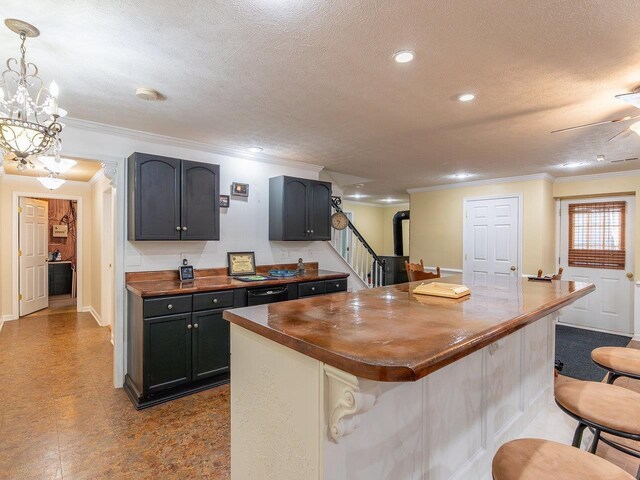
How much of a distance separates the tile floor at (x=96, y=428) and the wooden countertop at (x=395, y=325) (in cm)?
131

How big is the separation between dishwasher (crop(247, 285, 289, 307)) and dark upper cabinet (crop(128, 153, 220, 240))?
29.5 inches

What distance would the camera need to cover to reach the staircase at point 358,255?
17.6 feet

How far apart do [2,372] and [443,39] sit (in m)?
4.93

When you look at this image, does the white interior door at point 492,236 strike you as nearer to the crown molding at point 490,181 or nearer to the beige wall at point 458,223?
the beige wall at point 458,223

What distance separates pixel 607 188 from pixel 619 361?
444 cm

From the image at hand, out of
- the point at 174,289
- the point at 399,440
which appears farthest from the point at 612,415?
the point at 174,289

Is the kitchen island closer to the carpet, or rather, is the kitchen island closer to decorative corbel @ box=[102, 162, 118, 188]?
the carpet

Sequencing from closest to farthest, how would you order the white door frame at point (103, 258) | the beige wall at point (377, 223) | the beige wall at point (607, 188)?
the beige wall at point (607, 188) < the white door frame at point (103, 258) < the beige wall at point (377, 223)

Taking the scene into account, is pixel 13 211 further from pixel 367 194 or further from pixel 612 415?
pixel 612 415

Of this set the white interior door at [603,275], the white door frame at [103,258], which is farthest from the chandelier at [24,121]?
the white interior door at [603,275]

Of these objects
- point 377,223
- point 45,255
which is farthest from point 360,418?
point 377,223

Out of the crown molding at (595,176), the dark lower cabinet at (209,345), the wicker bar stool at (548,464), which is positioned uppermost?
the crown molding at (595,176)

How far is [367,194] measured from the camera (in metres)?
7.74

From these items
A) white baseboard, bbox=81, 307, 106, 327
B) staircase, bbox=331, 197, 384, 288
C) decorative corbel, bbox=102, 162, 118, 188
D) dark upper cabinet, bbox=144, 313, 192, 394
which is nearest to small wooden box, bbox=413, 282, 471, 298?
dark upper cabinet, bbox=144, 313, 192, 394
